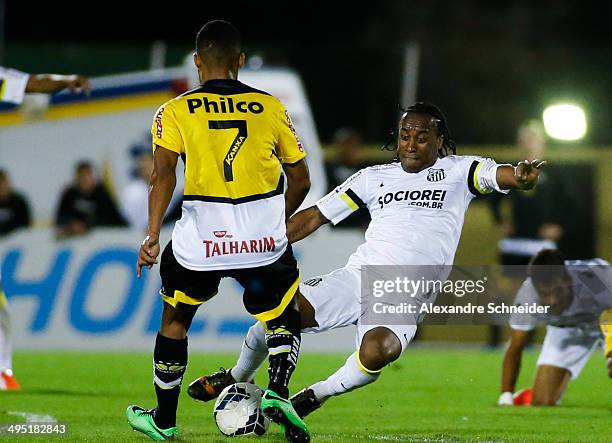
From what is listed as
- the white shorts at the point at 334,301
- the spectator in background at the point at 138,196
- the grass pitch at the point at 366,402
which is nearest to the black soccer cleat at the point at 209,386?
the grass pitch at the point at 366,402

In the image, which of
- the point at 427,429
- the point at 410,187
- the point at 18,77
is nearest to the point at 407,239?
the point at 410,187

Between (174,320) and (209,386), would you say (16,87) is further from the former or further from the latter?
(174,320)

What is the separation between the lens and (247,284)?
6848 millimetres

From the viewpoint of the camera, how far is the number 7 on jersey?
670 centimetres

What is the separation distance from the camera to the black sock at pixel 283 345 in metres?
6.77

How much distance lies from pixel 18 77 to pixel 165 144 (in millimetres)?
2801

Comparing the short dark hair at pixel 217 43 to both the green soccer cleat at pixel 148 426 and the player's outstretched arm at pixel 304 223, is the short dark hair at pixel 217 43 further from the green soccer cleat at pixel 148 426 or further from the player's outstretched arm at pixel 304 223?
the green soccer cleat at pixel 148 426

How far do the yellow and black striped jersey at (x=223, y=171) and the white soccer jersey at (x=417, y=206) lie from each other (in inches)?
40.9

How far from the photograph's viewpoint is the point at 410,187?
786 centimetres

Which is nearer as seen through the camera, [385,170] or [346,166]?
[385,170]

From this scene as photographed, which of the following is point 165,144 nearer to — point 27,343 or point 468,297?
point 468,297

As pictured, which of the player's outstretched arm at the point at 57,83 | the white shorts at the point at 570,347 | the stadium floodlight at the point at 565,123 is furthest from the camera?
the stadium floodlight at the point at 565,123

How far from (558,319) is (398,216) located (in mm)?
2106

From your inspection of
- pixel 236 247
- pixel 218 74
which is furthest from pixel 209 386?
Result: pixel 218 74
